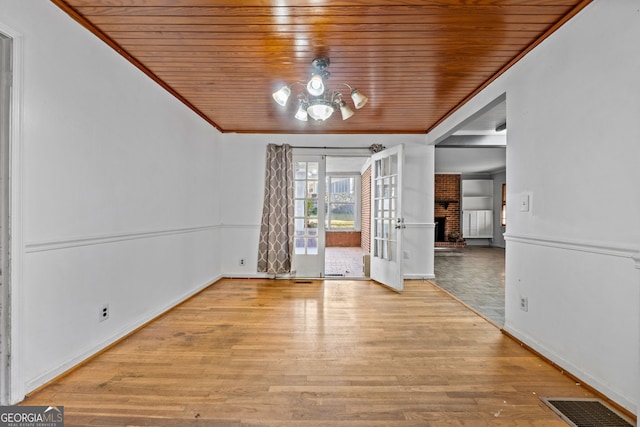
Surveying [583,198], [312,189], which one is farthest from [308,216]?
[583,198]

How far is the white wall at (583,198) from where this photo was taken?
1.51 m

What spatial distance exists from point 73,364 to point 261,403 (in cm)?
133

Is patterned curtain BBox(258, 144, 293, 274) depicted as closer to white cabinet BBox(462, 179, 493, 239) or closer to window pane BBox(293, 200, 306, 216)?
window pane BBox(293, 200, 306, 216)

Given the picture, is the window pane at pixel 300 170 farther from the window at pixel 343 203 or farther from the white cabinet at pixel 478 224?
the white cabinet at pixel 478 224

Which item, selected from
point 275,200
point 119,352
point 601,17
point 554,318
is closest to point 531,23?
point 601,17

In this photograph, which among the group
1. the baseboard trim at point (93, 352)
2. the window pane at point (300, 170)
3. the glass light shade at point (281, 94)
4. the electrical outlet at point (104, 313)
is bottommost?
the baseboard trim at point (93, 352)

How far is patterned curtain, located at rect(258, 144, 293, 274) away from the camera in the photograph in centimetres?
434

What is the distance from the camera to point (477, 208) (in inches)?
373

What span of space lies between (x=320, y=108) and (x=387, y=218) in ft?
7.04

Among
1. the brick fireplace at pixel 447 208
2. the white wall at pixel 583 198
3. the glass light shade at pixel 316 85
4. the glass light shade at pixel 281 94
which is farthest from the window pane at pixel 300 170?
the brick fireplace at pixel 447 208

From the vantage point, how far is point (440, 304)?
329 centimetres

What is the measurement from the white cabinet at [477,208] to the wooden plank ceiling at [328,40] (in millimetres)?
7103

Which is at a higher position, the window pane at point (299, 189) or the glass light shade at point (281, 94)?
the glass light shade at point (281, 94)

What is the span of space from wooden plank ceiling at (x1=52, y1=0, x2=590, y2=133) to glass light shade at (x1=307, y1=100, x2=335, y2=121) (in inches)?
13.0
